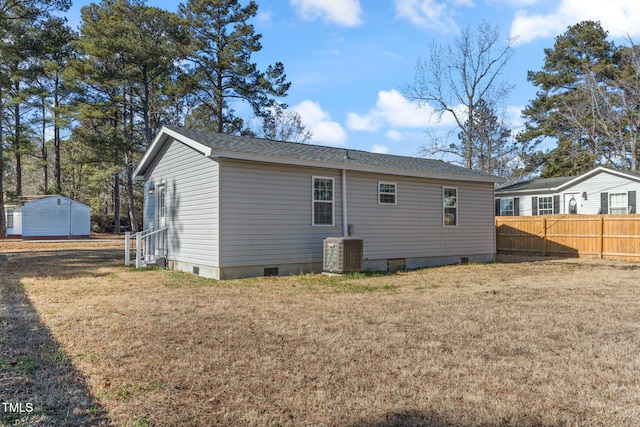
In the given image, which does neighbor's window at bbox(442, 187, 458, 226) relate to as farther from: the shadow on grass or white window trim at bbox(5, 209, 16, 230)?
white window trim at bbox(5, 209, 16, 230)

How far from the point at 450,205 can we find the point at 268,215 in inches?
248

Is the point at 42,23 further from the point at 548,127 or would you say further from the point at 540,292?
the point at 548,127

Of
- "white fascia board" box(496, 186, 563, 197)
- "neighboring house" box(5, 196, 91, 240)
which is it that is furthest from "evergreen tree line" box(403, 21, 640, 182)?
"neighboring house" box(5, 196, 91, 240)

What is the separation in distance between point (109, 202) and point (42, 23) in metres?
28.3

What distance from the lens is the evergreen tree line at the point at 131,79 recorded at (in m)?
23.6

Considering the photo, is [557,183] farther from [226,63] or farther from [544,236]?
[226,63]

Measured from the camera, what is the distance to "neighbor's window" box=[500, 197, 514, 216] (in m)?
22.8

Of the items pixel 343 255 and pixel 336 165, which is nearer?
pixel 343 255

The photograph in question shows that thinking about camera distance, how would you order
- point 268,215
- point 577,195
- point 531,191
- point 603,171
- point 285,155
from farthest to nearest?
point 531,191, point 577,195, point 603,171, point 285,155, point 268,215

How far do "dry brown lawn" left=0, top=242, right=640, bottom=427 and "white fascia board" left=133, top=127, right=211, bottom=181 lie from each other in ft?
10.5

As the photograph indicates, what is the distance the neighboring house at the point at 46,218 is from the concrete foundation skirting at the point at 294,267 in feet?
67.5

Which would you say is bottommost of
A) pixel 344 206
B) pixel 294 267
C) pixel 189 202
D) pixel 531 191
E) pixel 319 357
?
pixel 319 357

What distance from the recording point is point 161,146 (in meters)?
12.1
